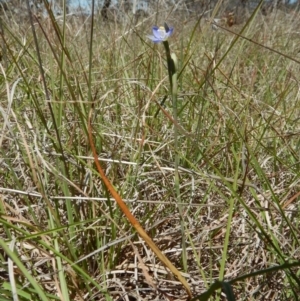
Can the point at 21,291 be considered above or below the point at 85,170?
below

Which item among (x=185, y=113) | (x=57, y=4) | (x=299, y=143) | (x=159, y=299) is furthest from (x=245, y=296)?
(x=57, y=4)

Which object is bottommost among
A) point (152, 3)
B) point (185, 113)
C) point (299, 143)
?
point (299, 143)

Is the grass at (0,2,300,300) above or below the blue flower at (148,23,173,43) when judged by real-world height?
below

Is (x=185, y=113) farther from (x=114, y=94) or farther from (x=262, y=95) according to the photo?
(x=262, y=95)

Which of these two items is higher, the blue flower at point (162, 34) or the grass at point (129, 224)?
the blue flower at point (162, 34)

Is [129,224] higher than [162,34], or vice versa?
[162,34]

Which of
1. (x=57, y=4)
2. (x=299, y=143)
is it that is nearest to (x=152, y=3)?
(x=57, y=4)

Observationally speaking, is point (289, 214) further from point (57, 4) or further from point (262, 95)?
point (57, 4)

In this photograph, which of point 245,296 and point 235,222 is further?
point 235,222

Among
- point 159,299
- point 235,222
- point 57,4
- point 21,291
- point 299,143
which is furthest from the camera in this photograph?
point 57,4

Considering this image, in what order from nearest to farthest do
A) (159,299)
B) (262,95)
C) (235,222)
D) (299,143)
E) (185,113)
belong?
(159,299) < (235,222) < (299,143) < (185,113) < (262,95)
